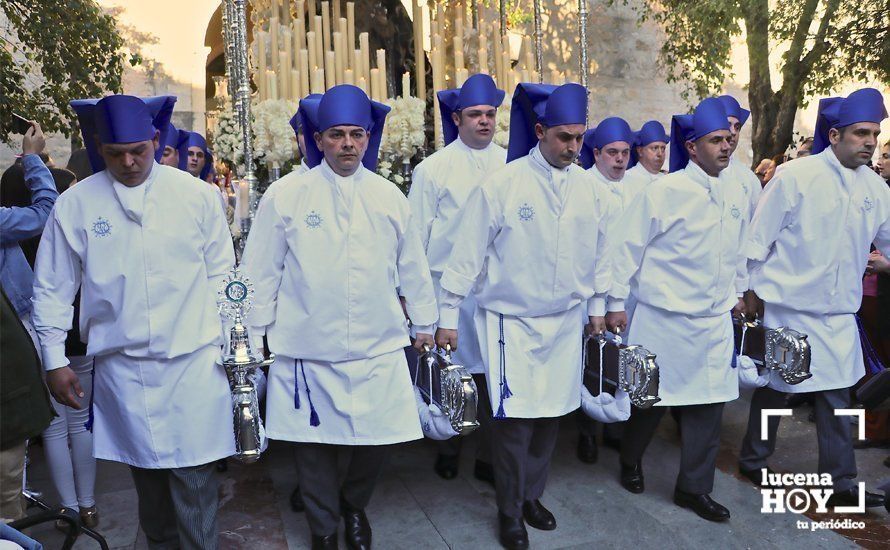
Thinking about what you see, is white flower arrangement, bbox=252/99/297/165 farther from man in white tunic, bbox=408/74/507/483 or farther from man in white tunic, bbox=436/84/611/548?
man in white tunic, bbox=436/84/611/548

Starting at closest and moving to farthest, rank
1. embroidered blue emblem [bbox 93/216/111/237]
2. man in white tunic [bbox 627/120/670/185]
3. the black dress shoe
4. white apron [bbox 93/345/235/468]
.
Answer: embroidered blue emblem [bbox 93/216/111/237]
white apron [bbox 93/345/235/468]
the black dress shoe
man in white tunic [bbox 627/120/670/185]

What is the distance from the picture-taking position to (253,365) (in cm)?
347

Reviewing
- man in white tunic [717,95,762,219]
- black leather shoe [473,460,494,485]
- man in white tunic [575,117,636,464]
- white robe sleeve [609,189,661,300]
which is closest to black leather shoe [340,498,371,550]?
black leather shoe [473,460,494,485]

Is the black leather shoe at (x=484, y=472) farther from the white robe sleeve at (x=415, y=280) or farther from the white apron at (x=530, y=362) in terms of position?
the white robe sleeve at (x=415, y=280)

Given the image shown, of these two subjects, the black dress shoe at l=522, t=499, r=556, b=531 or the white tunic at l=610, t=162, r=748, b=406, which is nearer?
the black dress shoe at l=522, t=499, r=556, b=531

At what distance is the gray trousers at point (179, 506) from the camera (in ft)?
11.6

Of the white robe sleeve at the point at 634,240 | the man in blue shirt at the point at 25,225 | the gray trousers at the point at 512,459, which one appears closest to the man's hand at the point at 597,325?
the white robe sleeve at the point at 634,240

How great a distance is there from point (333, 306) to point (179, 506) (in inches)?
41.7

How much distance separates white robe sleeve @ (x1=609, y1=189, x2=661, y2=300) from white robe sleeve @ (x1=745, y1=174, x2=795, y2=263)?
2.10ft

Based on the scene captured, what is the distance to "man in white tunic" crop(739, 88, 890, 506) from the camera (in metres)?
4.51

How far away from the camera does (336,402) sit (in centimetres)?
379

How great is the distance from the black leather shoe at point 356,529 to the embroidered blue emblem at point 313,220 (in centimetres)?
135

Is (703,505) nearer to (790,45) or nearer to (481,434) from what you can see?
(481,434)

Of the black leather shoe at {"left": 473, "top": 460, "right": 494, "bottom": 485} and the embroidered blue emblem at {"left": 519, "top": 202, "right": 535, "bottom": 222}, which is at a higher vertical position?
the embroidered blue emblem at {"left": 519, "top": 202, "right": 535, "bottom": 222}
